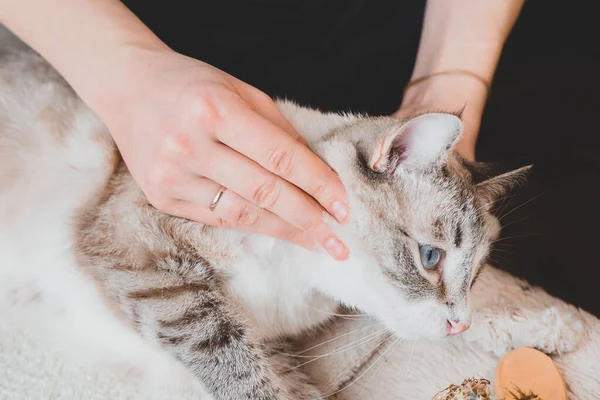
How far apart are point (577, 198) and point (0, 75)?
1.53 metres

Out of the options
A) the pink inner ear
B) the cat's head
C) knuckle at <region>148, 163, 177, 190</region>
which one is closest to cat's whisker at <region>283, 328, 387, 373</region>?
the cat's head

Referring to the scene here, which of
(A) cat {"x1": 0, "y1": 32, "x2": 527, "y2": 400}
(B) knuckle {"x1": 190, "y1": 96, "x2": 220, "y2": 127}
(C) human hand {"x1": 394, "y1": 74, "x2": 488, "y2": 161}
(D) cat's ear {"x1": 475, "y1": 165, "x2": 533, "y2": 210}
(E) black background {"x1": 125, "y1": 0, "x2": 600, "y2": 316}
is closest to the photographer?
(B) knuckle {"x1": 190, "y1": 96, "x2": 220, "y2": 127}

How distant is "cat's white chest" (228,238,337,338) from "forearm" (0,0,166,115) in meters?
0.40

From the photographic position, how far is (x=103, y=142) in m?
1.17

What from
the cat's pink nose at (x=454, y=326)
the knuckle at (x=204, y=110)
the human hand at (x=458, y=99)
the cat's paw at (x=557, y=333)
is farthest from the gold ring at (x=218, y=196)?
the cat's paw at (x=557, y=333)

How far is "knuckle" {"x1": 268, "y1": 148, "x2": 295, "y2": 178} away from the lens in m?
0.91

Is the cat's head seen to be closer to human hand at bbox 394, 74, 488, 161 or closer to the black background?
human hand at bbox 394, 74, 488, 161

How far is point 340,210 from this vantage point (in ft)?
3.21

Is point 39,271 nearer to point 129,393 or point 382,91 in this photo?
point 129,393

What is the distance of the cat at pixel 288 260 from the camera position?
3.30ft

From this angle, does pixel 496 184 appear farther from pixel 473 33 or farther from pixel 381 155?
pixel 473 33

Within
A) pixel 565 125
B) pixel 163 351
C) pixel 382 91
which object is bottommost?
pixel 163 351

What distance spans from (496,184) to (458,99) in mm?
330

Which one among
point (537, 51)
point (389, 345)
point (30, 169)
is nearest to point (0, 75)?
point (30, 169)
